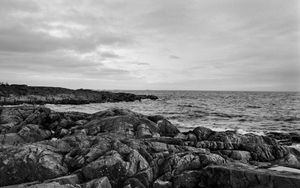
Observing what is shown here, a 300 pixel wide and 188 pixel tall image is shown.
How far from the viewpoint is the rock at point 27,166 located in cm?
→ 951

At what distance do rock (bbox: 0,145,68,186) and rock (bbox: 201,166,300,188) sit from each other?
5661 millimetres

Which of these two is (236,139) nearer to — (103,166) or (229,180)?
(229,180)

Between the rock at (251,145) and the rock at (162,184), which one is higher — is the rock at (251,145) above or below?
above

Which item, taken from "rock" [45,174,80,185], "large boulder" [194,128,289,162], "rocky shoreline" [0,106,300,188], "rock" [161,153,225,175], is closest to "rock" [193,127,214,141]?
"large boulder" [194,128,289,162]

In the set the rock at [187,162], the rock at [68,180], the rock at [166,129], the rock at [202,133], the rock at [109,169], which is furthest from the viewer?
Result: the rock at [166,129]

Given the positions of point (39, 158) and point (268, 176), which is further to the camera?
point (39, 158)

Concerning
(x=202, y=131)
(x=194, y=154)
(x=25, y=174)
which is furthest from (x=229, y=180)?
(x=25, y=174)

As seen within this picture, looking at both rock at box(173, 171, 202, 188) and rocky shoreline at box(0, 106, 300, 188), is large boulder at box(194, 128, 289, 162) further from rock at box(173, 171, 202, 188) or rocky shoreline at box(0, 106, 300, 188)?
rock at box(173, 171, 202, 188)

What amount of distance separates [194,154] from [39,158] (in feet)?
21.0

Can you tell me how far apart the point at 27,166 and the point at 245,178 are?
8.20 meters

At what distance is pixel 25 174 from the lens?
9.60 meters

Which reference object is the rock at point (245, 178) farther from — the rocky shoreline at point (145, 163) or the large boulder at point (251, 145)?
the large boulder at point (251, 145)

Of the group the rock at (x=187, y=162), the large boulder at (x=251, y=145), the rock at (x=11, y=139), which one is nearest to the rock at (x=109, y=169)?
the rock at (x=187, y=162)

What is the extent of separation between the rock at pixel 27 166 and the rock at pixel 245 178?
223 inches
